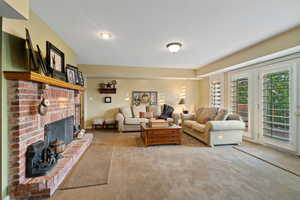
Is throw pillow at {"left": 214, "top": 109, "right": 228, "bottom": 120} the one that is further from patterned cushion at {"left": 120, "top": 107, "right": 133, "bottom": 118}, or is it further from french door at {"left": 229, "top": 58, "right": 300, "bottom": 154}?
patterned cushion at {"left": 120, "top": 107, "right": 133, "bottom": 118}

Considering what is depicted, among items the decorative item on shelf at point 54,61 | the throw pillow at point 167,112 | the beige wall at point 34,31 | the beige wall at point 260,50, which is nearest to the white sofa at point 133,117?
the throw pillow at point 167,112

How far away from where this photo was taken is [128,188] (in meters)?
1.91

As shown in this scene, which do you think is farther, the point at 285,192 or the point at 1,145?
the point at 285,192

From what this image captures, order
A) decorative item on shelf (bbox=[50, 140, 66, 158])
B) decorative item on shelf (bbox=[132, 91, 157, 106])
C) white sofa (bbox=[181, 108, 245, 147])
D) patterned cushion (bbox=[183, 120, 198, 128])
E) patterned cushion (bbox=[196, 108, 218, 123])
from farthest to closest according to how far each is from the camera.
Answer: decorative item on shelf (bbox=[132, 91, 157, 106]), patterned cushion (bbox=[183, 120, 198, 128]), patterned cushion (bbox=[196, 108, 218, 123]), white sofa (bbox=[181, 108, 245, 147]), decorative item on shelf (bbox=[50, 140, 66, 158])

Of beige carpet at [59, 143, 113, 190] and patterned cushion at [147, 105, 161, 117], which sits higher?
patterned cushion at [147, 105, 161, 117]

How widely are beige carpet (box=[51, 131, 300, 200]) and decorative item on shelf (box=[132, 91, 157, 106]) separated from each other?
3159 millimetres

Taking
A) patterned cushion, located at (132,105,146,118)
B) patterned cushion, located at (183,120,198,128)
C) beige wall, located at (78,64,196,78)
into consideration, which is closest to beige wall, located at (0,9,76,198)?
beige wall, located at (78,64,196,78)

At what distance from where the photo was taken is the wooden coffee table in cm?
364

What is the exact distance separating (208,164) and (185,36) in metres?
2.52

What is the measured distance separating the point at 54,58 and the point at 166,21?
2083mm

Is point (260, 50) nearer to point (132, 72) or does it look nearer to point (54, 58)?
point (132, 72)

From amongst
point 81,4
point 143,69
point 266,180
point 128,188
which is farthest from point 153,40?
point 266,180

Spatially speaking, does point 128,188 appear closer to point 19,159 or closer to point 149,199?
point 149,199

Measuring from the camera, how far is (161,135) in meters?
3.69
